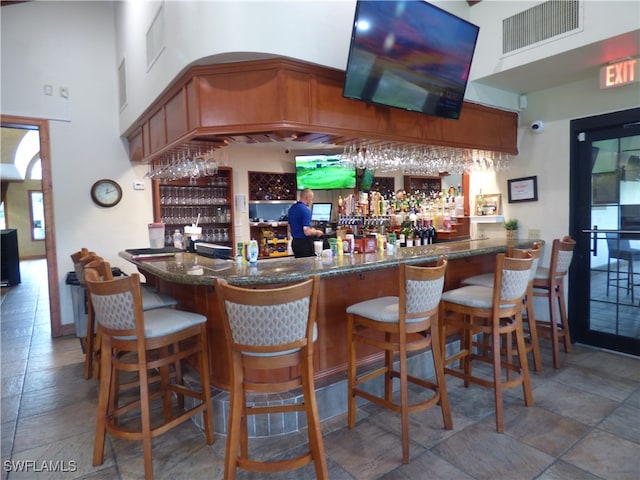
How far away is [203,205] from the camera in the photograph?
20.8 ft

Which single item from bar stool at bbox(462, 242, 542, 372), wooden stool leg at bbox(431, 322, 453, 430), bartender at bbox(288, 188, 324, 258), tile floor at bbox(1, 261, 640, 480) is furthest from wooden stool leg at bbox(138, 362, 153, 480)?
bartender at bbox(288, 188, 324, 258)

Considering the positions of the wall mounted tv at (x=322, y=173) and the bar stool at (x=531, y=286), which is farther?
the wall mounted tv at (x=322, y=173)

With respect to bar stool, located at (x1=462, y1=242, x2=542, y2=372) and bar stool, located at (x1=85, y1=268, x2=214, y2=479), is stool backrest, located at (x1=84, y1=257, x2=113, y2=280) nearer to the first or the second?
bar stool, located at (x1=85, y1=268, x2=214, y2=479)

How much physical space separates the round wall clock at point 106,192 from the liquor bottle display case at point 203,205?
0.59 metres

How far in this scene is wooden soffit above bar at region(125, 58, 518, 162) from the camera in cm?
281

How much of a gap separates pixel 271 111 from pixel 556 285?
3.17 meters

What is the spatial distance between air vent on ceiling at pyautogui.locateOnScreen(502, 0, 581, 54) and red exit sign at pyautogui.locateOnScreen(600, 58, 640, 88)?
2.25ft

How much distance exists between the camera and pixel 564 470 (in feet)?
6.89

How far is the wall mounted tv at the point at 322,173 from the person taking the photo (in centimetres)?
701

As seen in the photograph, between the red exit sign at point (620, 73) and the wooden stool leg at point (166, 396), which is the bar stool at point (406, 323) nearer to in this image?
the wooden stool leg at point (166, 396)

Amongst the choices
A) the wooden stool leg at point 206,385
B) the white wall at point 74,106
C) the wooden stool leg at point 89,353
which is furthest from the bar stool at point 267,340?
the white wall at point 74,106

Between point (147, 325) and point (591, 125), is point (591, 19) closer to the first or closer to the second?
point (591, 125)

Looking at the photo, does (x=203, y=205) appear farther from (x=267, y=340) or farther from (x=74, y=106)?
(x=267, y=340)

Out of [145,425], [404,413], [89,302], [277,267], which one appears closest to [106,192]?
[89,302]
